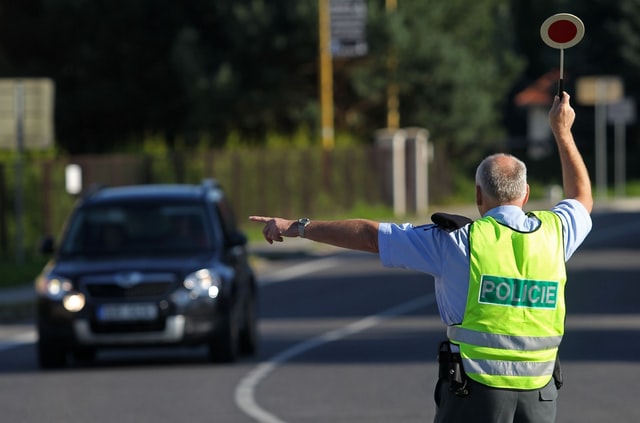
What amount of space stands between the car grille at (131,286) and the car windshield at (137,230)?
654 mm

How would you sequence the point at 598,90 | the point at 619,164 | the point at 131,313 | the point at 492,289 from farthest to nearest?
the point at 619,164
the point at 598,90
the point at 131,313
the point at 492,289

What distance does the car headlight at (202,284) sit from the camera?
1606cm

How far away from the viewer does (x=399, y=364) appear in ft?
53.1

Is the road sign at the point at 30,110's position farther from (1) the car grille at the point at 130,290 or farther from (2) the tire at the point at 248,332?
(1) the car grille at the point at 130,290

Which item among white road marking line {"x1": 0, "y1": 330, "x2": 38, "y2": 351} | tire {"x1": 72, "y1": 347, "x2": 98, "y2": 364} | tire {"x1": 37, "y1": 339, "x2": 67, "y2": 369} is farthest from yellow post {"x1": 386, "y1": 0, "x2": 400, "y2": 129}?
tire {"x1": 37, "y1": 339, "x2": 67, "y2": 369}

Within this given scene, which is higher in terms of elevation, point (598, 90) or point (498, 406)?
point (498, 406)

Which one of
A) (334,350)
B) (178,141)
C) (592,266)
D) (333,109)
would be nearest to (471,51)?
(333,109)

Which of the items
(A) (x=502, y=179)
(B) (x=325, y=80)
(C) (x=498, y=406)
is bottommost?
(B) (x=325, y=80)

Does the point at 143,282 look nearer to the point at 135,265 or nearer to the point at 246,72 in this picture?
the point at 135,265

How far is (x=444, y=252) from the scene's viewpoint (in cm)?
674

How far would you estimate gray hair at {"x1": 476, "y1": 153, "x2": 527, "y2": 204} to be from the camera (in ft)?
22.1

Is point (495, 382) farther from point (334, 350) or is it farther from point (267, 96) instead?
point (267, 96)

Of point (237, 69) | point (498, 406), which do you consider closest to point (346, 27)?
Answer: point (237, 69)

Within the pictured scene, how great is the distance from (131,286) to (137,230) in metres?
1.18
